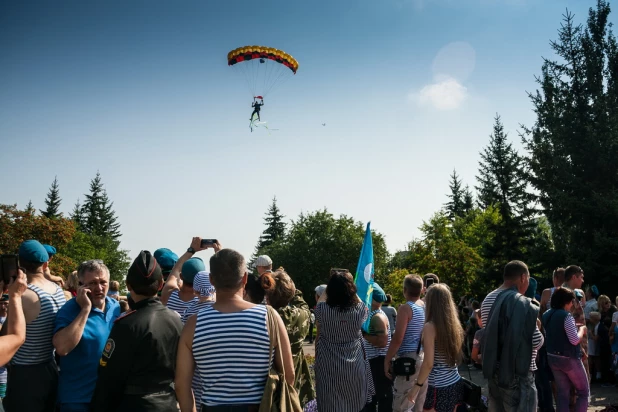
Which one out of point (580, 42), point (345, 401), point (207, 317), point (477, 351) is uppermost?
point (580, 42)

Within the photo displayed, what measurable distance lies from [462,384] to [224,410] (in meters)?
3.41

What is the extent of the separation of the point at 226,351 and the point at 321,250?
5495cm

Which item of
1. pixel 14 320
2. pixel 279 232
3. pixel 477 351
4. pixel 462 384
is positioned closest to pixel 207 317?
pixel 14 320

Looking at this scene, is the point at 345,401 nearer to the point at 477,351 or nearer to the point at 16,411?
the point at 477,351

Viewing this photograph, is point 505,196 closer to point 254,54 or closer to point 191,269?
point 254,54

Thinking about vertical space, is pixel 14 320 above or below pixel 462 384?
above

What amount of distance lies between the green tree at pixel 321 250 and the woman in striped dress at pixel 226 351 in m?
53.0

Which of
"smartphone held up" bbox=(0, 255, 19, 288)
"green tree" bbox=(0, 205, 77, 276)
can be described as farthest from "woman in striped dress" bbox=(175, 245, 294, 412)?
"green tree" bbox=(0, 205, 77, 276)

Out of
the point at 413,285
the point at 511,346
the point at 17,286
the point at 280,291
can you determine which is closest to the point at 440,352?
the point at 511,346

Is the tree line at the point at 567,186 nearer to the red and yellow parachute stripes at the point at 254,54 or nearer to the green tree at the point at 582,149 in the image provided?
the green tree at the point at 582,149

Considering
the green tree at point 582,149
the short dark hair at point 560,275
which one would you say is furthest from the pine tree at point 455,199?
the short dark hair at point 560,275

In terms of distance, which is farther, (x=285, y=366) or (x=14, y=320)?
(x=285, y=366)

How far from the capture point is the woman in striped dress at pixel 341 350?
5297 millimetres

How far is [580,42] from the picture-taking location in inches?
1070
